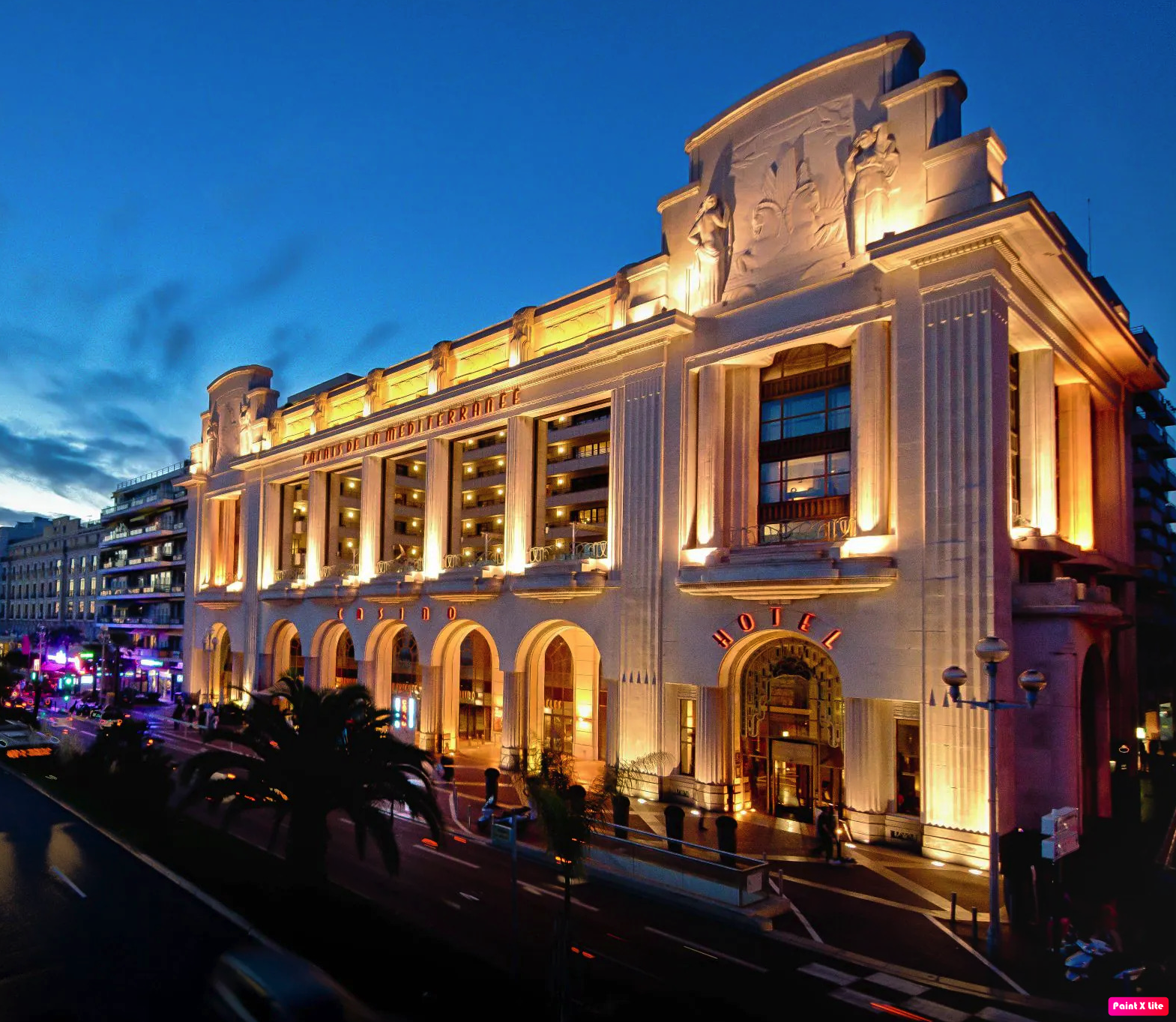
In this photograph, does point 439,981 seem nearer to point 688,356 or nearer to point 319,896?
point 319,896

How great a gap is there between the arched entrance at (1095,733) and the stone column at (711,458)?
12.7m

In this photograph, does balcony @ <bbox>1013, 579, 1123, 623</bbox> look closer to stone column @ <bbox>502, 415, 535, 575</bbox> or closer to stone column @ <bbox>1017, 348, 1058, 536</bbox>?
stone column @ <bbox>1017, 348, 1058, 536</bbox>

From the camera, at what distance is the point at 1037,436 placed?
2725 centimetres

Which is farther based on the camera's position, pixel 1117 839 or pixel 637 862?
pixel 1117 839

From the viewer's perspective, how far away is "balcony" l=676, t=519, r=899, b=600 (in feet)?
80.3

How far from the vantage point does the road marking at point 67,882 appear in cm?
1831

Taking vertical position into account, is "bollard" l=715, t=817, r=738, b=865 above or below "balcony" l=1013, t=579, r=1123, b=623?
below

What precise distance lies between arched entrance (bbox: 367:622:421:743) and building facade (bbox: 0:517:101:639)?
50.6 meters

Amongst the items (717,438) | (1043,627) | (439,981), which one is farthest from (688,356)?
(439,981)

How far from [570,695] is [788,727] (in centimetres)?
1601

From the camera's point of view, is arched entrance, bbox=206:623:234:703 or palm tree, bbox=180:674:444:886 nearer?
palm tree, bbox=180:674:444:886

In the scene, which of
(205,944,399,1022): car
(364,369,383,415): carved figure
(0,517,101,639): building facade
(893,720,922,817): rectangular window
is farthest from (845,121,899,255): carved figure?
(0,517,101,639): building facade

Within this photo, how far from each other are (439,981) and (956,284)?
21.4 meters

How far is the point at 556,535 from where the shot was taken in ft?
194
